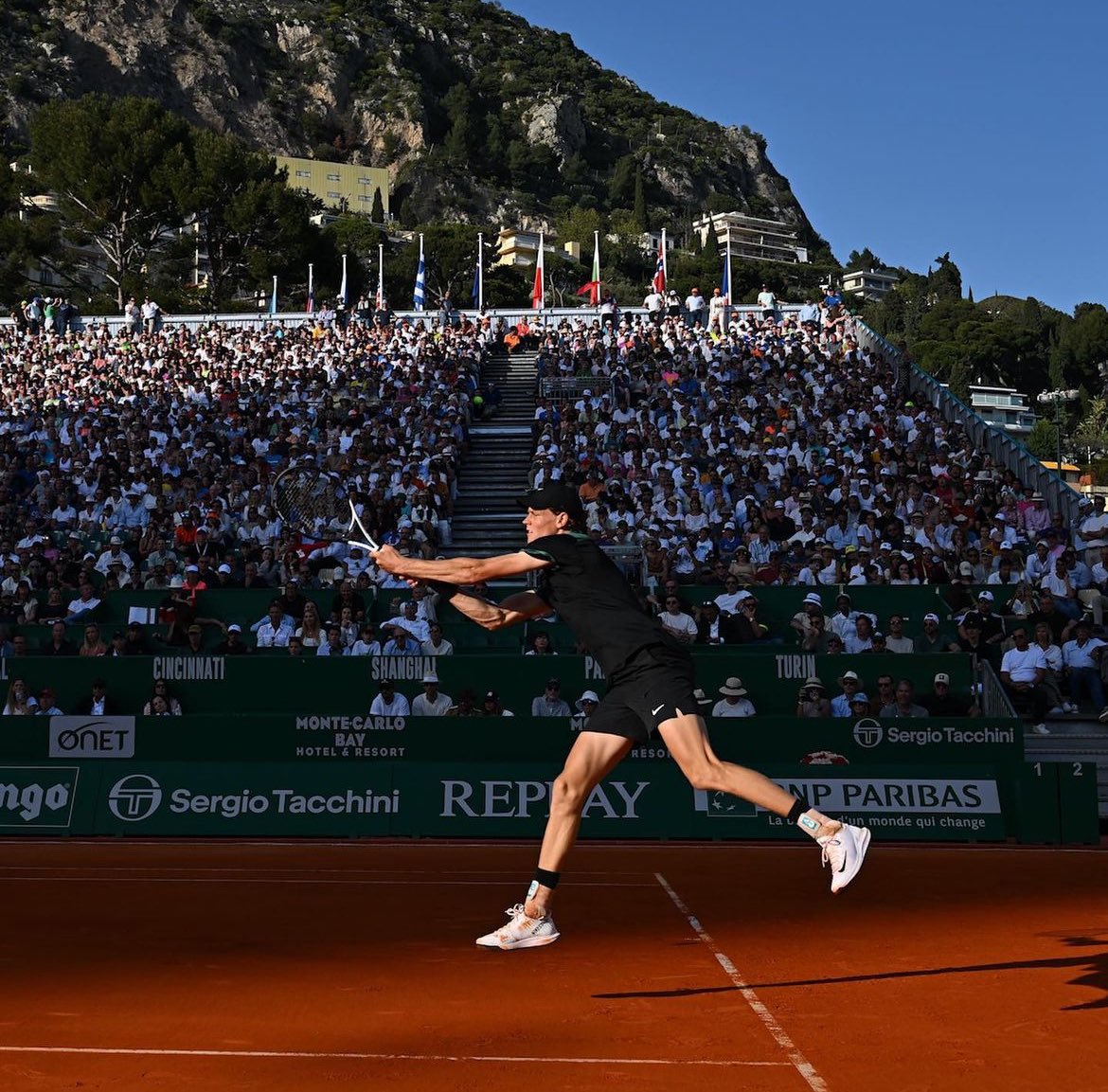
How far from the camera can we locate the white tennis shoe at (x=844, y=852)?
618cm

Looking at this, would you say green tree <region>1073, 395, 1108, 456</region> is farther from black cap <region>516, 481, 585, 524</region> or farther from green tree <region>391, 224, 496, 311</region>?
black cap <region>516, 481, 585, 524</region>

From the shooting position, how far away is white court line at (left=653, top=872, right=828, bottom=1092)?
496 cm

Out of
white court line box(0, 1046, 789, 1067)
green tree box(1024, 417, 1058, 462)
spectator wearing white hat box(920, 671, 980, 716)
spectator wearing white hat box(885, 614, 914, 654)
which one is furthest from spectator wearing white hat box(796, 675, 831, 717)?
green tree box(1024, 417, 1058, 462)

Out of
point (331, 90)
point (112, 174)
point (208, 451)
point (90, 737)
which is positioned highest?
point (331, 90)

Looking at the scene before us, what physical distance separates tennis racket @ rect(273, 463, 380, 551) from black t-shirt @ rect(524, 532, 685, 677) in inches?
605

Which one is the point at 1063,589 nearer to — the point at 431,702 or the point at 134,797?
the point at 431,702

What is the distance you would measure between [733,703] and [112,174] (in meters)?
63.8

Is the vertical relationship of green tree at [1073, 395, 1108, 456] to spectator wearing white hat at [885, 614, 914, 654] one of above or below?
above

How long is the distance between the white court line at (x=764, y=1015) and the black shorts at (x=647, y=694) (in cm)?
131

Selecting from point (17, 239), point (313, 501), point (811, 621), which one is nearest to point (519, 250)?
point (17, 239)

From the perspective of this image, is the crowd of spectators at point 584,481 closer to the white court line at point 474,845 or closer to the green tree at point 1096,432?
the white court line at point 474,845

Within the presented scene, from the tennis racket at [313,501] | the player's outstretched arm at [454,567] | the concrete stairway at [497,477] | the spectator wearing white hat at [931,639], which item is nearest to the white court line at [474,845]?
the spectator wearing white hat at [931,639]

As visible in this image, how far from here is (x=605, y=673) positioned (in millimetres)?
6395

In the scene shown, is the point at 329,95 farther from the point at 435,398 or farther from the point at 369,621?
the point at 369,621
